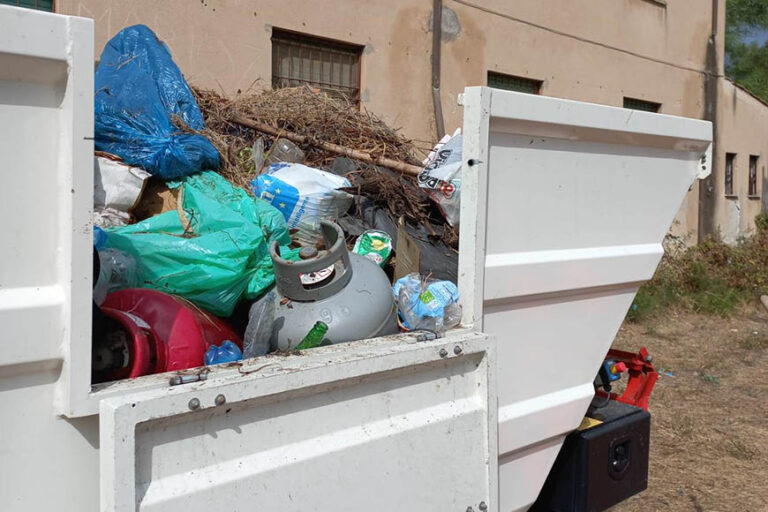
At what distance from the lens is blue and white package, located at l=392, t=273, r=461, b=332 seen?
202cm

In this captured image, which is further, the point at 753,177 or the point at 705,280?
the point at 753,177

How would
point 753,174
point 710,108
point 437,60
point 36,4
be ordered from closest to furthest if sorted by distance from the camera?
1. point 36,4
2. point 437,60
3. point 710,108
4. point 753,174

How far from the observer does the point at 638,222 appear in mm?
2529

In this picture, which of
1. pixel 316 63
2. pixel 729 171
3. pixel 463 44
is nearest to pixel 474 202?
pixel 316 63

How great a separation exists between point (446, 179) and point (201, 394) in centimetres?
140

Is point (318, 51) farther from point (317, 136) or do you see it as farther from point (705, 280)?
point (705, 280)

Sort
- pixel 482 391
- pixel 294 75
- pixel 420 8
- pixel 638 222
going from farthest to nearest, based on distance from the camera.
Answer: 1. pixel 420 8
2. pixel 294 75
3. pixel 638 222
4. pixel 482 391

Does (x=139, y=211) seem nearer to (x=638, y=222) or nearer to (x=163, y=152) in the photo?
(x=163, y=152)

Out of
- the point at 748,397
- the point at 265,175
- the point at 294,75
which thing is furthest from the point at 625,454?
the point at 294,75

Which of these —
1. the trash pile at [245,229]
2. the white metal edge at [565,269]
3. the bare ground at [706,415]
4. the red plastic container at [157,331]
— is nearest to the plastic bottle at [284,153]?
the trash pile at [245,229]

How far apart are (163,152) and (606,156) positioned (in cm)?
152

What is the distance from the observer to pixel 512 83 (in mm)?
9031

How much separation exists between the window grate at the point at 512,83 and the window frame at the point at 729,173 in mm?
6315

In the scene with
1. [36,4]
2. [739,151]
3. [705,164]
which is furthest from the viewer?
[739,151]
